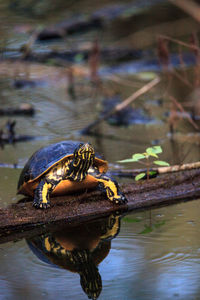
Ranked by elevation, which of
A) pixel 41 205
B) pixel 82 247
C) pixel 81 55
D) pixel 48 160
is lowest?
pixel 81 55

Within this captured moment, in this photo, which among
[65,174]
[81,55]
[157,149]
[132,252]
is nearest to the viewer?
[132,252]

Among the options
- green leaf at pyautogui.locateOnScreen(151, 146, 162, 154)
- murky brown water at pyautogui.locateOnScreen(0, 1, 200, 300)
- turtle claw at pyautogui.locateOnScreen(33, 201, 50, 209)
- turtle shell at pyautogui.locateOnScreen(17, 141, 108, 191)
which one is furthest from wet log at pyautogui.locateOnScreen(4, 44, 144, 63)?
turtle claw at pyautogui.locateOnScreen(33, 201, 50, 209)

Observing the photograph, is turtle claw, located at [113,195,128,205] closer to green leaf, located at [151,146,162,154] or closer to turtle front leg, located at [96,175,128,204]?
turtle front leg, located at [96,175,128,204]

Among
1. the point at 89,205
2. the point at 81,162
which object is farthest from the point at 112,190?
the point at 81,162

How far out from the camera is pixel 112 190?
13.9 feet

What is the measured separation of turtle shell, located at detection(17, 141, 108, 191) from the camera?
4336 millimetres

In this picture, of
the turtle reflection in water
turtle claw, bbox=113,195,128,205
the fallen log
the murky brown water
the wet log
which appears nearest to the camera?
the murky brown water

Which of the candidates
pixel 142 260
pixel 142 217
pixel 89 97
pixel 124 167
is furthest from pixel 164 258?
pixel 89 97

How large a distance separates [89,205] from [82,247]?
54 centimetres

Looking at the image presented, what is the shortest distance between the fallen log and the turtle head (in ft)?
0.57

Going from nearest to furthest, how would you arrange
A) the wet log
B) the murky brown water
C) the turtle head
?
the murky brown water → the turtle head → the wet log

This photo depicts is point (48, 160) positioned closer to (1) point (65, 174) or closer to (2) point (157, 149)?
(1) point (65, 174)

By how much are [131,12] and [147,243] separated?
42.4ft

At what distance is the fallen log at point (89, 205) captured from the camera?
399cm
